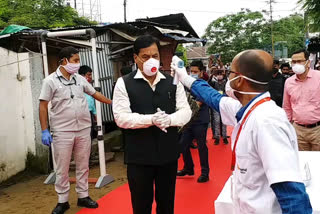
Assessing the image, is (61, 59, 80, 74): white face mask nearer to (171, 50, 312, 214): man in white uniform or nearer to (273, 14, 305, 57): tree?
(171, 50, 312, 214): man in white uniform

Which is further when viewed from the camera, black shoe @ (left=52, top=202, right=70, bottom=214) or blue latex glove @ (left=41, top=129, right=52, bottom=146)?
black shoe @ (left=52, top=202, right=70, bottom=214)

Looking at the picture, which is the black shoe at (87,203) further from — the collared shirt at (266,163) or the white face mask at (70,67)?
the collared shirt at (266,163)

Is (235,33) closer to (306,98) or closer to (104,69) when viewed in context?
(104,69)

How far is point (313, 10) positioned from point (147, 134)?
6.18 m

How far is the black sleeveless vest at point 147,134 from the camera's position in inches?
99.5

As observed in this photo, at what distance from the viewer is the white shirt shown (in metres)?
1.37

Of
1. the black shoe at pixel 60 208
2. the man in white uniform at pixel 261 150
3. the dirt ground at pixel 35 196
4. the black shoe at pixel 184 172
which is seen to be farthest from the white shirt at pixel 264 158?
the black shoe at pixel 184 172

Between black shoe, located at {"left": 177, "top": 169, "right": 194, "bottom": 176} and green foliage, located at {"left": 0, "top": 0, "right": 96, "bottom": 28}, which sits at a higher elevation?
green foliage, located at {"left": 0, "top": 0, "right": 96, "bottom": 28}

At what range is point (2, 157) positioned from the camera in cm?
508

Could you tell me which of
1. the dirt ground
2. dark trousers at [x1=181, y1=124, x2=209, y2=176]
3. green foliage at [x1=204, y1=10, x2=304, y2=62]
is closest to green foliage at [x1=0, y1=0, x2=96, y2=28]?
the dirt ground

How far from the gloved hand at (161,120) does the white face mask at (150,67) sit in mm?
304

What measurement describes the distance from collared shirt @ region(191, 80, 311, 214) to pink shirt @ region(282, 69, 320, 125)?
8.87 ft

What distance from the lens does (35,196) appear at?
465cm

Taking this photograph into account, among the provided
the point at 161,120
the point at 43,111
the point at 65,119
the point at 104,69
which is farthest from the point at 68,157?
the point at 104,69
